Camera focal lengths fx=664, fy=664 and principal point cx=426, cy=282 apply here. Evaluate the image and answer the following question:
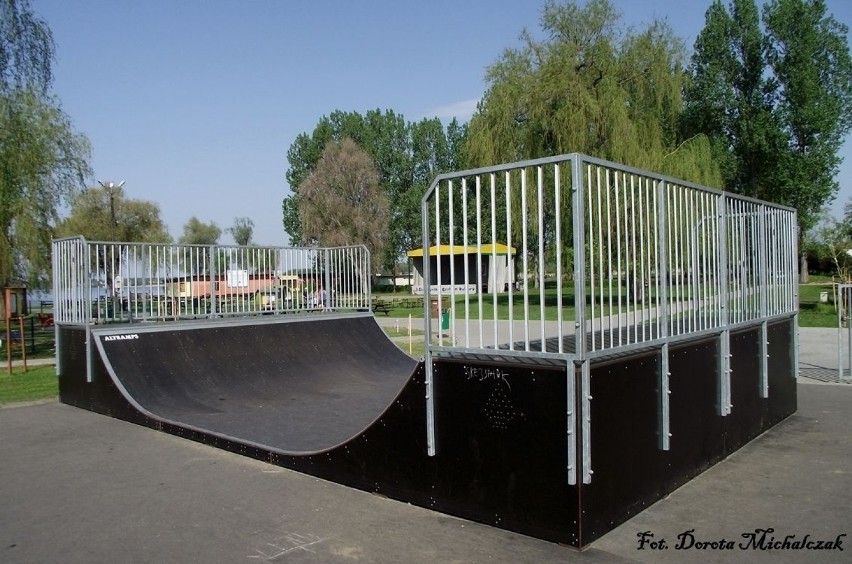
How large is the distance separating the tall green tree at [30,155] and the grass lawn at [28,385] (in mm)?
5361

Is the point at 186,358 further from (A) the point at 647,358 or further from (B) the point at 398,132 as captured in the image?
(B) the point at 398,132

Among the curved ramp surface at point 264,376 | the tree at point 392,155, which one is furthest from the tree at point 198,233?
the curved ramp surface at point 264,376

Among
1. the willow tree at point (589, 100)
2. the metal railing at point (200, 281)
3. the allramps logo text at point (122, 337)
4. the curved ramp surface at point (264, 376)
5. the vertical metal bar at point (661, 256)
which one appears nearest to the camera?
the vertical metal bar at point (661, 256)

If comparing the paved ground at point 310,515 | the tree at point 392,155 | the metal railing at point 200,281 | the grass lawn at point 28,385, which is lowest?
the grass lawn at point 28,385

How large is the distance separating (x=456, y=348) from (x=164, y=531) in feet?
7.67

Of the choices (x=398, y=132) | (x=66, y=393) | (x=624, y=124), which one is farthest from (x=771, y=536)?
(x=398, y=132)

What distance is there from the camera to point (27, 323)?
32.0 meters

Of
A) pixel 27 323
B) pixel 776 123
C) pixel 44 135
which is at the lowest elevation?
pixel 27 323

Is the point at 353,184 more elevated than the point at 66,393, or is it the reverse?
the point at 353,184

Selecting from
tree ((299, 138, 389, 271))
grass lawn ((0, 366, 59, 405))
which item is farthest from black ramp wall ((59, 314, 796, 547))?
tree ((299, 138, 389, 271))

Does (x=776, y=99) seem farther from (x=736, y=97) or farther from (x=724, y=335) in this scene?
(x=724, y=335)

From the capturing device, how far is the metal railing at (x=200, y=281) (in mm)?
9961

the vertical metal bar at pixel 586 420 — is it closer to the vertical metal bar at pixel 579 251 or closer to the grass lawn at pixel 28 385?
the vertical metal bar at pixel 579 251

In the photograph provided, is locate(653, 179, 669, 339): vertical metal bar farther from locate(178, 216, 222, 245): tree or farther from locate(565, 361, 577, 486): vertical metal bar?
locate(178, 216, 222, 245): tree
